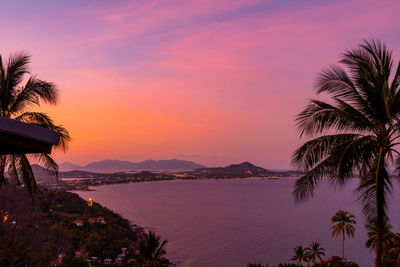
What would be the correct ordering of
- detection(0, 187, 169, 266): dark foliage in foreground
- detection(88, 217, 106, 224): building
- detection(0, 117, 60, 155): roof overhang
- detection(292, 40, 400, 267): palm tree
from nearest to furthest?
detection(0, 117, 60, 155): roof overhang, detection(292, 40, 400, 267): palm tree, detection(0, 187, 169, 266): dark foliage in foreground, detection(88, 217, 106, 224): building

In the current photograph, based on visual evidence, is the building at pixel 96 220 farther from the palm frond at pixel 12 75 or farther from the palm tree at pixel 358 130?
the palm tree at pixel 358 130

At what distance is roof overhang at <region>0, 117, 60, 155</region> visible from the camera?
7.36ft

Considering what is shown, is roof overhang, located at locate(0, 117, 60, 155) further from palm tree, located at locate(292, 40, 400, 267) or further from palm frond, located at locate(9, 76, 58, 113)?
palm frond, located at locate(9, 76, 58, 113)

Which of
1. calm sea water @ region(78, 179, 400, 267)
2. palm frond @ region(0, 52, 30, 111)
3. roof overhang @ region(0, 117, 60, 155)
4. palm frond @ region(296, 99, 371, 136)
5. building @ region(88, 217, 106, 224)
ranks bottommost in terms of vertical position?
calm sea water @ region(78, 179, 400, 267)

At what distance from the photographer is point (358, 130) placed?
33.2 ft

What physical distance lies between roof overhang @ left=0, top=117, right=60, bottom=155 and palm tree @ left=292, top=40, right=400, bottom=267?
26.4ft

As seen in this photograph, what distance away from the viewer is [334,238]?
109562 millimetres

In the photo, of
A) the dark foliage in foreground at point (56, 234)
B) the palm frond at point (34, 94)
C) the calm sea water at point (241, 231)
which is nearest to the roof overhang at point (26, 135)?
the palm frond at point (34, 94)

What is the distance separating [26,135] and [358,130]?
996 cm

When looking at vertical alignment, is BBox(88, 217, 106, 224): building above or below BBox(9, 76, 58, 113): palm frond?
below

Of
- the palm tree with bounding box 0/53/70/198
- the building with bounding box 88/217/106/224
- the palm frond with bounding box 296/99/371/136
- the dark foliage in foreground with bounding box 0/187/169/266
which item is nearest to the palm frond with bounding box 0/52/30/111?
the palm tree with bounding box 0/53/70/198

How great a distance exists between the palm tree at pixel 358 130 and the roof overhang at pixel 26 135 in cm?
803

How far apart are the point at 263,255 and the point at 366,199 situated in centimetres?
8955

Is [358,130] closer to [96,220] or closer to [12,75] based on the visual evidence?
[12,75]
